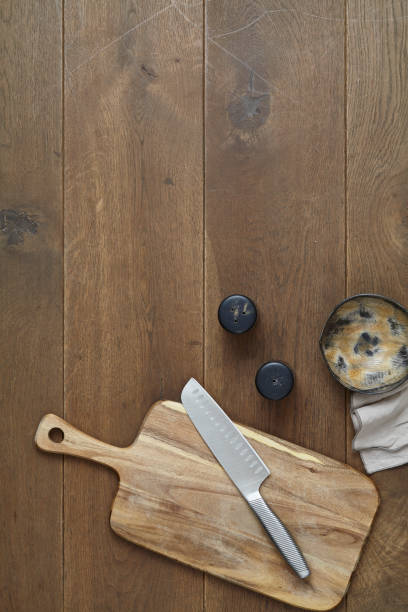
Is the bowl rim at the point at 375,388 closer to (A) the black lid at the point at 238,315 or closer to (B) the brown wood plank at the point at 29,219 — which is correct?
(A) the black lid at the point at 238,315

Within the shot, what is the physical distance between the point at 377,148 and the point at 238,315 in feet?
0.95

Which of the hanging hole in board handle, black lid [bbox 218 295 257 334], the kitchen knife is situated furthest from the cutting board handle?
black lid [bbox 218 295 257 334]

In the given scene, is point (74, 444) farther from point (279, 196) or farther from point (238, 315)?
point (279, 196)

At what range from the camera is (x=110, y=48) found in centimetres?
78

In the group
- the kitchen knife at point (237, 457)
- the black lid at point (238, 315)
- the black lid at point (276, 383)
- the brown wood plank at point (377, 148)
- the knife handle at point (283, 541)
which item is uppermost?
the brown wood plank at point (377, 148)

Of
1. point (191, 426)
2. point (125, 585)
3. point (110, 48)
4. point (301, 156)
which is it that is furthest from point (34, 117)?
point (125, 585)

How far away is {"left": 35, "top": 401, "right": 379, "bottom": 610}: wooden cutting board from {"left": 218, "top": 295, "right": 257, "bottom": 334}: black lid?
0.42 feet

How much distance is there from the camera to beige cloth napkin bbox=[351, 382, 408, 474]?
2.42 ft

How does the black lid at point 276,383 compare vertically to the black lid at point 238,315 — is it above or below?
below

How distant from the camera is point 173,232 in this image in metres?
0.78

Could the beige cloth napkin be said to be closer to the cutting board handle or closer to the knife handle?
the knife handle

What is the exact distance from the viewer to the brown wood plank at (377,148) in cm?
76

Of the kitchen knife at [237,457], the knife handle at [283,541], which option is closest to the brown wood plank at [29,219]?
the kitchen knife at [237,457]

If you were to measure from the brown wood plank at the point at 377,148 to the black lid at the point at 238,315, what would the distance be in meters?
0.14
